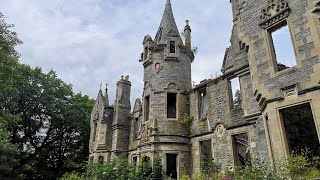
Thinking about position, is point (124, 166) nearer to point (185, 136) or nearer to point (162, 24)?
point (185, 136)

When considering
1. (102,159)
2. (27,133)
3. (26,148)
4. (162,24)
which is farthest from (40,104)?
(162,24)

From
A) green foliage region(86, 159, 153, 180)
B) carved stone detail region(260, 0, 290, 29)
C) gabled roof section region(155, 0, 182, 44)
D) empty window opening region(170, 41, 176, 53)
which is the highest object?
gabled roof section region(155, 0, 182, 44)

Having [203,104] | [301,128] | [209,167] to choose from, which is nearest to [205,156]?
[209,167]

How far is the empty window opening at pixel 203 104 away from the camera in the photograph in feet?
49.5

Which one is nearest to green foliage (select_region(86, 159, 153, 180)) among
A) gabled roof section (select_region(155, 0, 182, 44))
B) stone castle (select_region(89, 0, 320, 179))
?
stone castle (select_region(89, 0, 320, 179))

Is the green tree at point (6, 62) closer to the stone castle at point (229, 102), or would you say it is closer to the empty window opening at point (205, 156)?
the stone castle at point (229, 102)

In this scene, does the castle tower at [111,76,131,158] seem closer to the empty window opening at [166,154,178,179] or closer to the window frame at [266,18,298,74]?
the empty window opening at [166,154,178,179]

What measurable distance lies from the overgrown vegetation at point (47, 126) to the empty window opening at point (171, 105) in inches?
532

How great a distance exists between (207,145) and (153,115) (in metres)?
3.69

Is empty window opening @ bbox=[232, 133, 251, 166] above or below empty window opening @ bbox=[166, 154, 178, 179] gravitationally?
above

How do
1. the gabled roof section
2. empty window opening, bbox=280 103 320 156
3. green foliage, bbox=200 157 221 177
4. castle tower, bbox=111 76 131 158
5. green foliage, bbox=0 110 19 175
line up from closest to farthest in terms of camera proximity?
1. green foliage, bbox=200 157 221 177
2. empty window opening, bbox=280 103 320 156
3. green foliage, bbox=0 110 19 175
4. the gabled roof section
5. castle tower, bbox=111 76 131 158

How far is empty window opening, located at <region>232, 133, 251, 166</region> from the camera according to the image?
12412 mm

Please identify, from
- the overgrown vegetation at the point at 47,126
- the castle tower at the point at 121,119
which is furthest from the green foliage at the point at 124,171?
the overgrown vegetation at the point at 47,126

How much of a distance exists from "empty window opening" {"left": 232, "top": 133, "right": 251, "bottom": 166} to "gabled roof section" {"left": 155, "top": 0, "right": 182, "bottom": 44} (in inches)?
300
